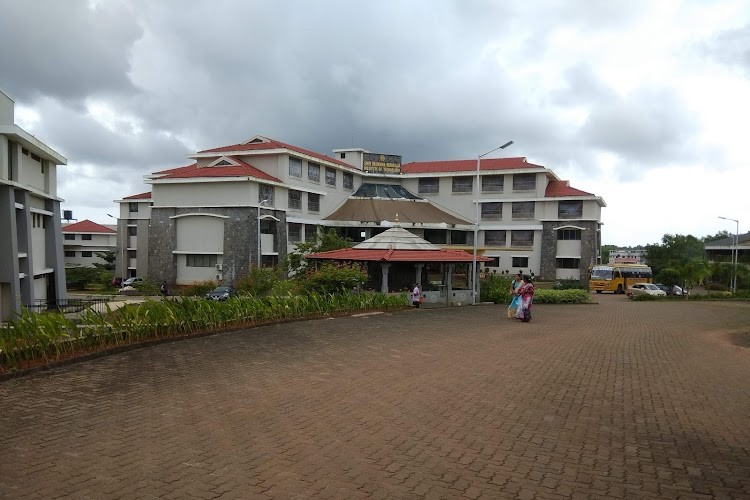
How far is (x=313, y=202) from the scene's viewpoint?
41.9 meters

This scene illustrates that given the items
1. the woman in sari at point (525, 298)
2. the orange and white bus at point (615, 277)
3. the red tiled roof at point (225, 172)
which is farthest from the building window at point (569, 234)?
the woman in sari at point (525, 298)

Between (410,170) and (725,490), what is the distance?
1782 inches

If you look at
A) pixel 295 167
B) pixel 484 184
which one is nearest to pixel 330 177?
pixel 295 167

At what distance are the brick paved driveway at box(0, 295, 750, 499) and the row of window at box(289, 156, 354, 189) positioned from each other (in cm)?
2754

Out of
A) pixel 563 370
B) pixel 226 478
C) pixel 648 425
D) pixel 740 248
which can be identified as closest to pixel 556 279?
pixel 740 248

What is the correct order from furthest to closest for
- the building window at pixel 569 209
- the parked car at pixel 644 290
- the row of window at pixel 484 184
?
the row of window at pixel 484 184 < the building window at pixel 569 209 < the parked car at pixel 644 290

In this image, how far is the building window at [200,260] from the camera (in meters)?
37.9

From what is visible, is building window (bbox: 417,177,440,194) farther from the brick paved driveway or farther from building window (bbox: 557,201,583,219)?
the brick paved driveway

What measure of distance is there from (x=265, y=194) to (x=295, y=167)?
4.01 meters

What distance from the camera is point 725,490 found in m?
5.38

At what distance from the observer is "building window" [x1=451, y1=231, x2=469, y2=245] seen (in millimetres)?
46812

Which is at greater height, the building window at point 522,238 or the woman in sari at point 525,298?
the building window at point 522,238

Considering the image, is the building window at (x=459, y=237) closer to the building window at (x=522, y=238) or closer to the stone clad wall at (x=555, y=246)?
the building window at (x=522, y=238)

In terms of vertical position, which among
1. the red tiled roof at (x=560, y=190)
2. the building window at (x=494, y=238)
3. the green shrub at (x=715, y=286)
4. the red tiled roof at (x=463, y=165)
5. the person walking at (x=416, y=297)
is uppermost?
the red tiled roof at (x=463, y=165)
